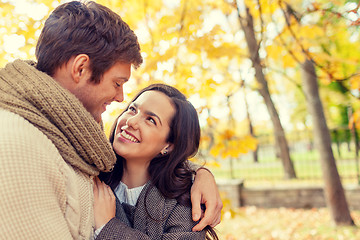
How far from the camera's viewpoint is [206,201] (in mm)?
1823

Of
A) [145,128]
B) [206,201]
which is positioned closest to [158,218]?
[206,201]

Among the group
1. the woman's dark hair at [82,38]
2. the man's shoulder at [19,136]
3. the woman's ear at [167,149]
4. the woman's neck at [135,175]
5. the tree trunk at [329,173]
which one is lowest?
the tree trunk at [329,173]

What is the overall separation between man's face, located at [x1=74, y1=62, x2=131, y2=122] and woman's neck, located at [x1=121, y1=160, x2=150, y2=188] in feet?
1.74

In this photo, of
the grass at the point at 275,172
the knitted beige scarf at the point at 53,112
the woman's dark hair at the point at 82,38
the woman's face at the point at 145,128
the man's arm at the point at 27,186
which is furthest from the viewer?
the grass at the point at 275,172

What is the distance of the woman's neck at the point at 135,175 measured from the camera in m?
2.07

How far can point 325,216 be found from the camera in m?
6.29

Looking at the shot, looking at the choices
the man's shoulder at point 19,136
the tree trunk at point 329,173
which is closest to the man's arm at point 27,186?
the man's shoulder at point 19,136

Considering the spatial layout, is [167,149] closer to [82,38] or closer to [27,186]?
[82,38]

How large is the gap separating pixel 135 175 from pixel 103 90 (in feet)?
2.32

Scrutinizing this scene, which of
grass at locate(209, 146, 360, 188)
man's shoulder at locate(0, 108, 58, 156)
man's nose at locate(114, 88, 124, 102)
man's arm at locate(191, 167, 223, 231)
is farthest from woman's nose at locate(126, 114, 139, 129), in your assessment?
grass at locate(209, 146, 360, 188)

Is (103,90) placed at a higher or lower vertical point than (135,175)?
higher

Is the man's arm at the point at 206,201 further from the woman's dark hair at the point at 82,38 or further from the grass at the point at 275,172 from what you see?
the grass at the point at 275,172

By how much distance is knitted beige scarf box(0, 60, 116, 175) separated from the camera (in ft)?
3.95

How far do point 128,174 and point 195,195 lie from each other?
1.67 feet
